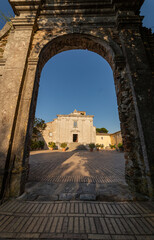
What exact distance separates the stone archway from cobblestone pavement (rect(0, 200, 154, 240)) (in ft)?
1.81

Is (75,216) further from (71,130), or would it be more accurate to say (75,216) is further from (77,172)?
(71,130)

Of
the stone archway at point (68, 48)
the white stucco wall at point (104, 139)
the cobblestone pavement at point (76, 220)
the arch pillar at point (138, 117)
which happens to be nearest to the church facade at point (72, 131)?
the white stucco wall at point (104, 139)

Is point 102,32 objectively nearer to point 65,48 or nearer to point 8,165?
point 65,48

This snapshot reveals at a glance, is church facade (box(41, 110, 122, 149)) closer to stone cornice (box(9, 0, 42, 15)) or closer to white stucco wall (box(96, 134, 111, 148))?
white stucco wall (box(96, 134, 111, 148))

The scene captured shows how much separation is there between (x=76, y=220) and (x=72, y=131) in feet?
79.1

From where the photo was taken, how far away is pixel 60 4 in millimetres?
3689

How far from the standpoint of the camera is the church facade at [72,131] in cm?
2423

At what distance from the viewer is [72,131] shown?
1008 inches

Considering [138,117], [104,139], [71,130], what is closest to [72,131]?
[71,130]

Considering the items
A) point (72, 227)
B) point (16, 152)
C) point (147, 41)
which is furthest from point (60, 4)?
point (72, 227)

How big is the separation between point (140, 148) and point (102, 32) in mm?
4216

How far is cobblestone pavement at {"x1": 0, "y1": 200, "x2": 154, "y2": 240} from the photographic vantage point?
1312 millimetres

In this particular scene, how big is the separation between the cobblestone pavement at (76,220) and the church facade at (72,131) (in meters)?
22.2

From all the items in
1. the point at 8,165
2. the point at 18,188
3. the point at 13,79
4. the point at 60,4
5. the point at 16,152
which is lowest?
the point at 18,188
